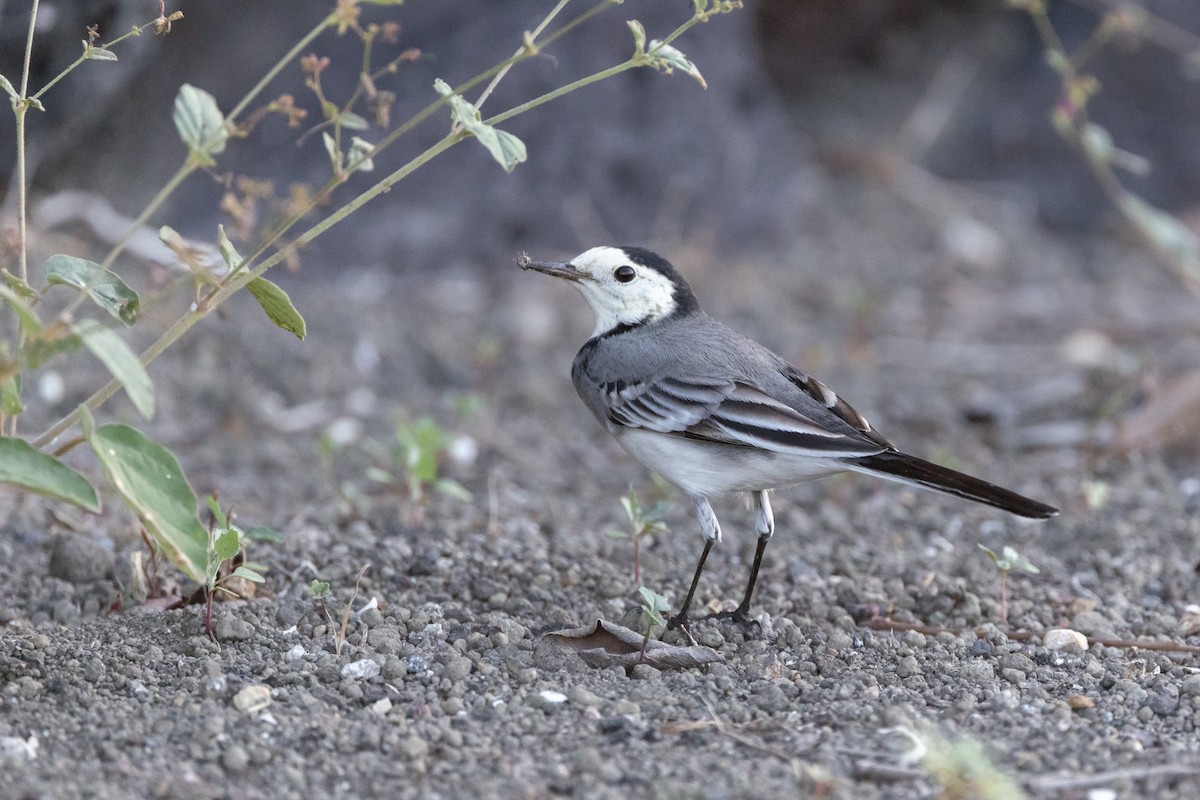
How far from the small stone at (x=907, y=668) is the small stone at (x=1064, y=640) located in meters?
0.51

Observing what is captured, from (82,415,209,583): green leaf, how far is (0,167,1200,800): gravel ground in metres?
0.44

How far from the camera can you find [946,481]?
13.4 feet

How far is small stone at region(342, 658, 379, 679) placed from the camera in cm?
381

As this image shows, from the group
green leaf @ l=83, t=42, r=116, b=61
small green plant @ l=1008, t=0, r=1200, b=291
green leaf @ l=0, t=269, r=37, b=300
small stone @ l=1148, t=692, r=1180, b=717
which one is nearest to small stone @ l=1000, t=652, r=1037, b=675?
small stone @ l=1148, t=692, r=1180, b=717

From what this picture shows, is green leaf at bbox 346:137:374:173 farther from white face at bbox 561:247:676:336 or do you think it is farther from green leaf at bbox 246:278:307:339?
white face at bbox 561:247:676:336

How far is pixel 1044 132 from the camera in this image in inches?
423

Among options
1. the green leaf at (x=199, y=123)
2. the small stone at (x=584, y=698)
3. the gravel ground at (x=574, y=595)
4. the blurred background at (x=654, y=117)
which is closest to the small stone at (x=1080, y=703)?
the gravel ground at (x=574, y=595)

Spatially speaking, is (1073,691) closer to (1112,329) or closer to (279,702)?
(279,702)

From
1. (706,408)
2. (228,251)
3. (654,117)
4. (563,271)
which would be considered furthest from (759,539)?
(654,117)

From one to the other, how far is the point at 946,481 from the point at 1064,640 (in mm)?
673

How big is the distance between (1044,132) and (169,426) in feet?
24.0

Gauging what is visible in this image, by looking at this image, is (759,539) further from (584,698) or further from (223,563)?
(223,563)

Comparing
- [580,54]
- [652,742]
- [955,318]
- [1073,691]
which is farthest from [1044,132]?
[652,742]

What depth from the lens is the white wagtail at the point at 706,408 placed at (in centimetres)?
425
